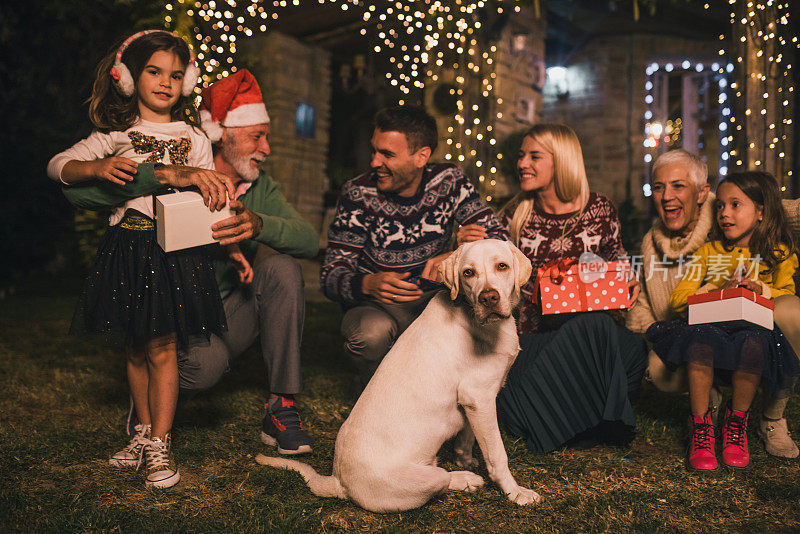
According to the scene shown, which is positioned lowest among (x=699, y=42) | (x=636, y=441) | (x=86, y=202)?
(x=636, y=441)

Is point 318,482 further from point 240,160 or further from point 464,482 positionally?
point 240,160

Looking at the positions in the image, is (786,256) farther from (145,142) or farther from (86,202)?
(86,202)

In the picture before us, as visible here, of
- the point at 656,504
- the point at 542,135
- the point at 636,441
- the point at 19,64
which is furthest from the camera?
the point at 19,64

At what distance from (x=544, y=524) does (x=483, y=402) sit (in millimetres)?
482

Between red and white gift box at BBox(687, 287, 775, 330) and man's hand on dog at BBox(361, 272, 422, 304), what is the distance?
1.28 meters

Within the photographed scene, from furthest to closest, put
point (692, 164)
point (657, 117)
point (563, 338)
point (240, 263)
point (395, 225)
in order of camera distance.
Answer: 1. point (657, 117)
2. point (395, 225)
3. point (692, 164)
4. point (563, 338)
5. point (240, 263)

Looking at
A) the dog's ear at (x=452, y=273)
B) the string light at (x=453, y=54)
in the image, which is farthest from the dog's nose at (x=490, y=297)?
the string light at (x=453, y=54)

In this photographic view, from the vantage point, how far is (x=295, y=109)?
9.41 meters

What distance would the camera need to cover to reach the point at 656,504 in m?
2.23

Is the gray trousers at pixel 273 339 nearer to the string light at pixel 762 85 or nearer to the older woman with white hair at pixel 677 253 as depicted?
the older woman with white hair at pixel 677 253

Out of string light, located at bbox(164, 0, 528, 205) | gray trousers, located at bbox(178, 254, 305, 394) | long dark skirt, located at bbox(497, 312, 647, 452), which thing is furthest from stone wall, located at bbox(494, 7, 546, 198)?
gray trousers, located at bbox(178, 254, 305, 394)

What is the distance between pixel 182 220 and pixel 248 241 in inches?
24.8

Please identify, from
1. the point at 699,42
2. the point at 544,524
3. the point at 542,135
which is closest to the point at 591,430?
the point at 544,524

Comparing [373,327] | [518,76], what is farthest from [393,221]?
[518,76]
